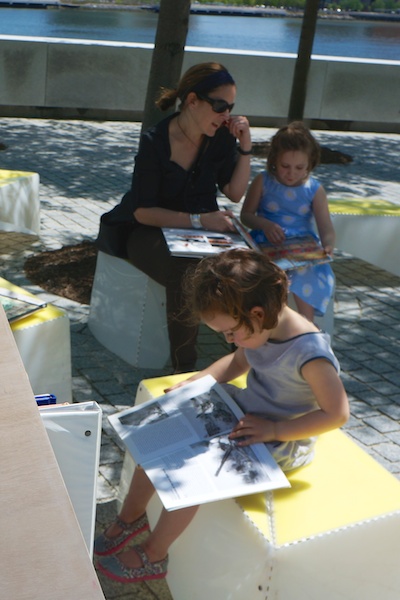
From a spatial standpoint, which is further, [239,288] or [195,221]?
[195,221]

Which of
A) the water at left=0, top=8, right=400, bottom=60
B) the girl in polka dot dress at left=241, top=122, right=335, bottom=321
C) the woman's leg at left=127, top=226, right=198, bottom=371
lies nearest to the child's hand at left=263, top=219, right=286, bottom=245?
the girl in polka dot dress at left=241, top=122, right=335, bottom=321

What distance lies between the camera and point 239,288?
9.50ft

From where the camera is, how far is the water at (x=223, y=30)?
4247 centimetres

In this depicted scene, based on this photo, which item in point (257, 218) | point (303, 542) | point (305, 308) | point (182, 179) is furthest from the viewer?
point (257, 218)

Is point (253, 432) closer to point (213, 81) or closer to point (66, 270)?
point (213, 81)

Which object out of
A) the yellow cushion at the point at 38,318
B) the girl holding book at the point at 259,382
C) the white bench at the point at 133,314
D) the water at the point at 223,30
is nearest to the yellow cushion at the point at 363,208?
the white bench at the point at 133,314

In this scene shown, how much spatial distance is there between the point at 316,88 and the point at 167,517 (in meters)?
11.4

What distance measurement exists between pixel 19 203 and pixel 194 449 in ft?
14.1

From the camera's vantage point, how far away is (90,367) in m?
4.94

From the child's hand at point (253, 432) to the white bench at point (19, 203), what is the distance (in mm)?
4203

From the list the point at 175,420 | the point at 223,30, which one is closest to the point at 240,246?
the point at 175,420

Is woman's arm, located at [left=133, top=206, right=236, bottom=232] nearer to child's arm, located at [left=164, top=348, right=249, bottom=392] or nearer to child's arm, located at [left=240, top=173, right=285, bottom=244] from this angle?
child's arm, located at [left=240, top=173, right=285, bottom=244]

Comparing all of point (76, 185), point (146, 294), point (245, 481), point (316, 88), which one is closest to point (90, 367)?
point (146, 294)

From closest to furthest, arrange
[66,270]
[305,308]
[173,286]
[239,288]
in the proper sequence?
1. [239,288]
2. [173,286]
3. [305,308]
4. [66,270]
